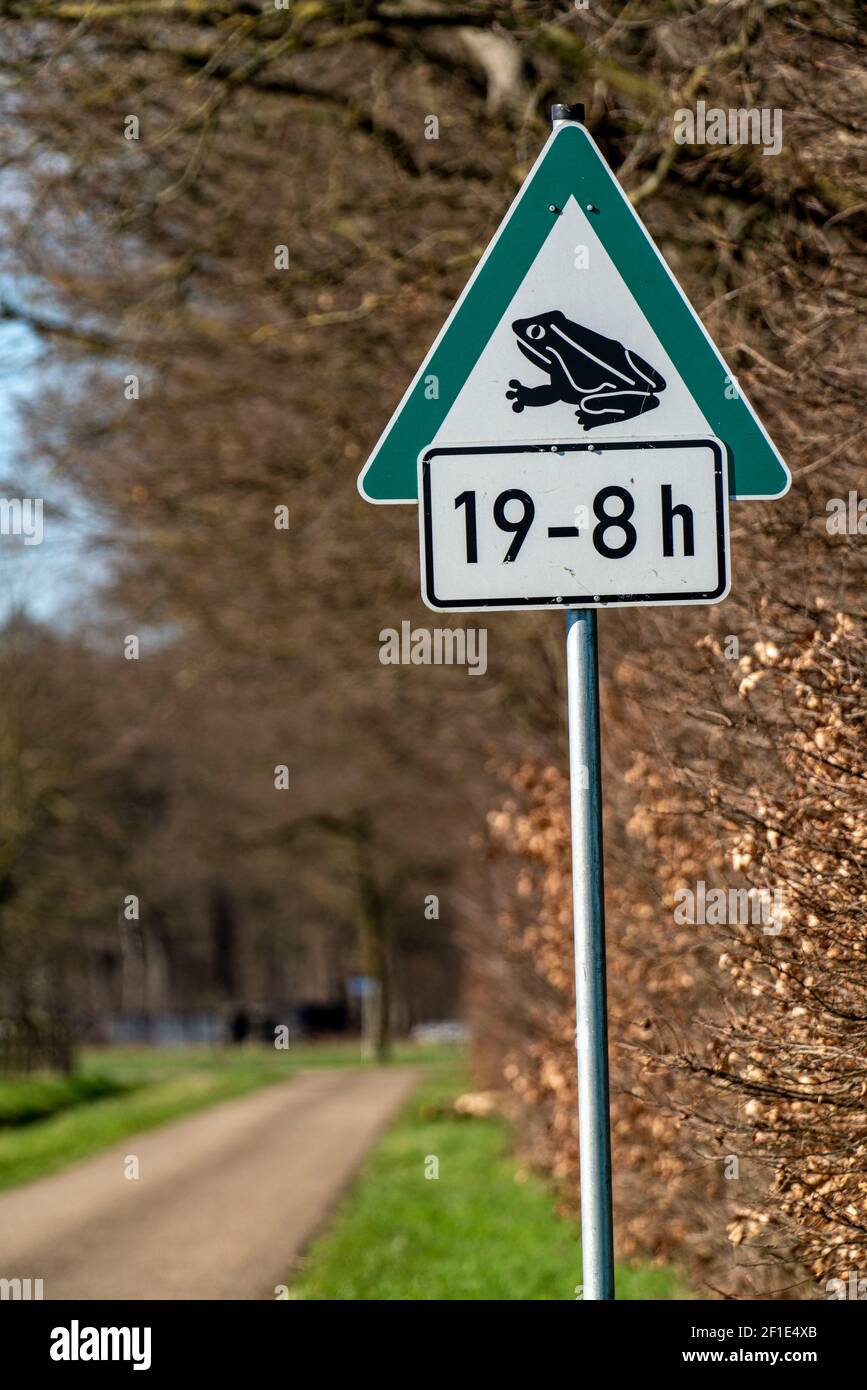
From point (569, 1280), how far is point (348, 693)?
12.5 m

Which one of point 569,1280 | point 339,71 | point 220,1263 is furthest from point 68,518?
point 569,1280

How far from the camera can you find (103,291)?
12.4 metres

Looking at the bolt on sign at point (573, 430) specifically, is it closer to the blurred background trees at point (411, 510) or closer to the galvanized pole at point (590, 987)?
the galvanized pole at point (590, 987)

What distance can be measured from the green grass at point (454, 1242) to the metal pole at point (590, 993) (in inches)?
191

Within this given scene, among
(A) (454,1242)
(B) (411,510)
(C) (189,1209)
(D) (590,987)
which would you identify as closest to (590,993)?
(D) (590,987)

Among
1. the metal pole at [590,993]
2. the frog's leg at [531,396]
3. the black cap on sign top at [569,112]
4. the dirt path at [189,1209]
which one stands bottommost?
the dirt path at [189,1209]

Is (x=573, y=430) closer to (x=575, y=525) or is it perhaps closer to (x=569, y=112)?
(x=575, y=525)

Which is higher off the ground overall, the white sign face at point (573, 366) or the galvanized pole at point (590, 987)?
the white sign face at point (573, 366)

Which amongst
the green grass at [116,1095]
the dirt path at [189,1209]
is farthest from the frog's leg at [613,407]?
the green grass at [116,1095]

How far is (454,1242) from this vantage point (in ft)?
36.3

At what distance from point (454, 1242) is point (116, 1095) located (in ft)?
64.6

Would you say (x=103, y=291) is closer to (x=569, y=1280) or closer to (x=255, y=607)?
(x=255, y=607)

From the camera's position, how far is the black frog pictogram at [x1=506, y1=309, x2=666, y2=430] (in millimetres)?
3342

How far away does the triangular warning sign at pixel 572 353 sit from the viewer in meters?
3.33
